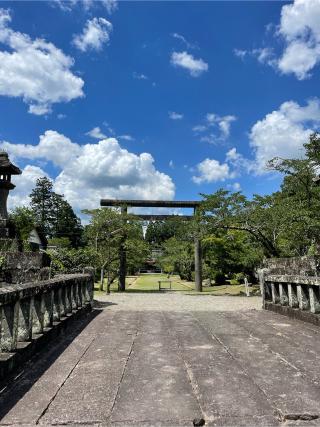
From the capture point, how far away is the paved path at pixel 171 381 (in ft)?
8.69

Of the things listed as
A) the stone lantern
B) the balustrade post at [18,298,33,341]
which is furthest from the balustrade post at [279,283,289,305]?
the stone lantern

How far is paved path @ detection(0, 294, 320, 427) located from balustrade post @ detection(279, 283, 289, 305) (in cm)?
242

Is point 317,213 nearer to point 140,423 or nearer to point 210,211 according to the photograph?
point 210,211

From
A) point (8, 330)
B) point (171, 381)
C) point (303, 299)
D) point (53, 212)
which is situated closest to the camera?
point (171, 381)

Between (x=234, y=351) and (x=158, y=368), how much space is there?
1.21 m

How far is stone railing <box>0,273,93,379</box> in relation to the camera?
3757 millimetres

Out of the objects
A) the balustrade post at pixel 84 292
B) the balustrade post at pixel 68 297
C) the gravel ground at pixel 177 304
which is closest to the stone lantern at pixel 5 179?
the gravel ground at pixel 177 304

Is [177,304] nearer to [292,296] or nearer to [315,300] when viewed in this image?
[292,296]

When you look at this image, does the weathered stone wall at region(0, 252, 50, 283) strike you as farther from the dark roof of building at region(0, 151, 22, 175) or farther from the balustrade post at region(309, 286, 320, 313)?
the dark roof of building at region(0, 151, 22, 175)

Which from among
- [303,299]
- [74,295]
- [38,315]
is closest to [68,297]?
[74,295]

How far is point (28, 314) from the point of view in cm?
447

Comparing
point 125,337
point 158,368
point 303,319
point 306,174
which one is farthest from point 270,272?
point 306,174

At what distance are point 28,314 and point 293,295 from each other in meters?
5.53

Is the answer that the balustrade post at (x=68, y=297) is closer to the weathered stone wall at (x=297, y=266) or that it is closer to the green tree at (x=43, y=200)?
the weathered stone wall at (x=297, y=266)
